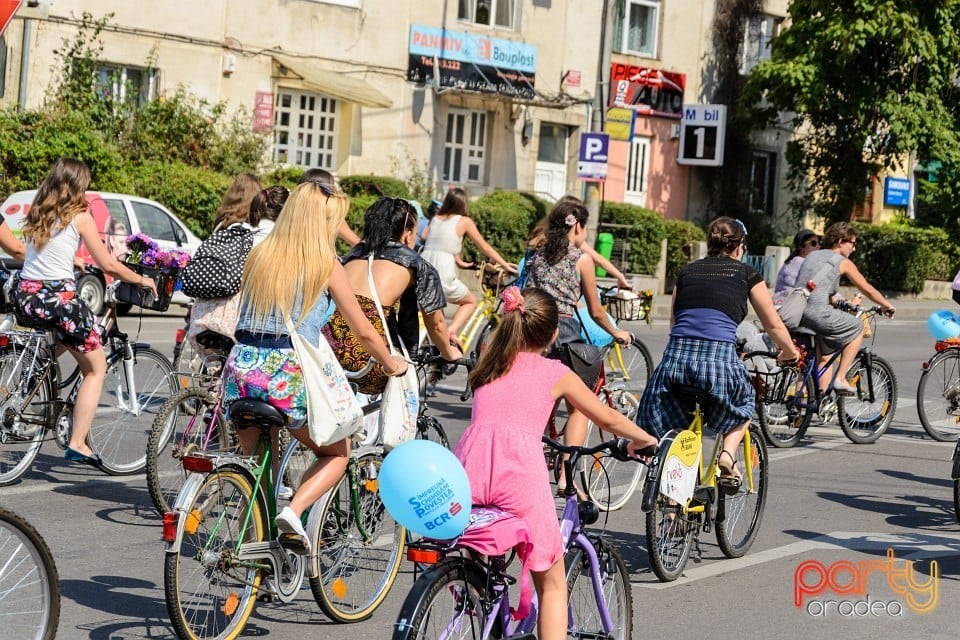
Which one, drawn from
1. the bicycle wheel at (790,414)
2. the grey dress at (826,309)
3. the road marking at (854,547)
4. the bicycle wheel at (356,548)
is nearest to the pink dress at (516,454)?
the bicycle wheel at (356,548)

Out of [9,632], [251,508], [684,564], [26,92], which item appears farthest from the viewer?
[26,92]

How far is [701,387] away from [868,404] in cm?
530

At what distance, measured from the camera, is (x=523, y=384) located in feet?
16.2

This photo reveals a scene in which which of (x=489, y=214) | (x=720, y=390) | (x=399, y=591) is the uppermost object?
(x=489, y=214)

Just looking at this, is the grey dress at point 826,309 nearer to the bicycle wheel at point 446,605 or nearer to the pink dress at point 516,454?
the pink dress at point 516,454

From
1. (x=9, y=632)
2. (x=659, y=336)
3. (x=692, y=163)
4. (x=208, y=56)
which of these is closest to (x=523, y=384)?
(x=9, y=632)

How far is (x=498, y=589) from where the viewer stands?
4715 mm

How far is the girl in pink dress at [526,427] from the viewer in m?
4.76

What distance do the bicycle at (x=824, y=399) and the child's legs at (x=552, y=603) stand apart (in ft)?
20.7

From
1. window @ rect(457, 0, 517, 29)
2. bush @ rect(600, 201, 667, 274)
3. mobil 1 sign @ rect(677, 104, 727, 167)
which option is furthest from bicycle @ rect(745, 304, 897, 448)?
mobil 1 sign @ rect(677, 104, 727, 167)

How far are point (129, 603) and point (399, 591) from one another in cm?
130

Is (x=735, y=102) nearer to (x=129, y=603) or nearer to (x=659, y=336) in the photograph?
(x=659, y=336)

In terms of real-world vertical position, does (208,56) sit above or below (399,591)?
above

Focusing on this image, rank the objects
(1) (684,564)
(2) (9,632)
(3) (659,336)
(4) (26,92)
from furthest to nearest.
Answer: (4) (26,92), (3) (659,336), (1) (684,564), (2) (9,632)
